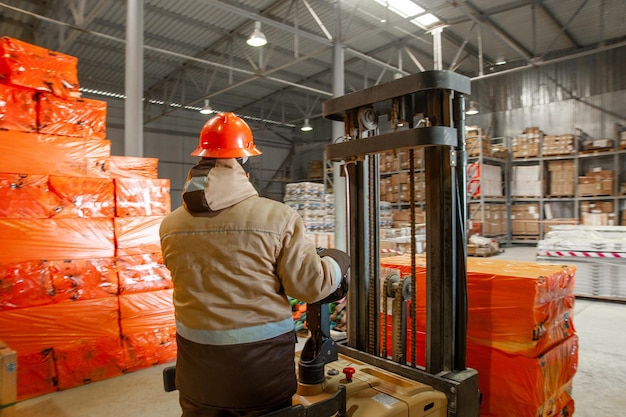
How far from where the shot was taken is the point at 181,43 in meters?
12.8

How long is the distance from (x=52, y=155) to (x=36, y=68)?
2.76ft

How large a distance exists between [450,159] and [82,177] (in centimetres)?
379

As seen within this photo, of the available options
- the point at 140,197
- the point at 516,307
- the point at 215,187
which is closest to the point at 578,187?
the point at 516,307

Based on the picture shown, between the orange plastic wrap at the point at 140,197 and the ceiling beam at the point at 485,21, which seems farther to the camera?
the ceiling beam at the point at 485,21

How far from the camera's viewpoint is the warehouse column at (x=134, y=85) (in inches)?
242

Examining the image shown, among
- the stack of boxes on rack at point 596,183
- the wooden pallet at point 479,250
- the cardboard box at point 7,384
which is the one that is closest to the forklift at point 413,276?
the cardboard box at point 7,384

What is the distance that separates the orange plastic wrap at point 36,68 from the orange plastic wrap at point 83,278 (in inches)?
67.3

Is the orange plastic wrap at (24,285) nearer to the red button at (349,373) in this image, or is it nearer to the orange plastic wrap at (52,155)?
the orange plastic wrap at (52,155)

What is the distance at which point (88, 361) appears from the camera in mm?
4090

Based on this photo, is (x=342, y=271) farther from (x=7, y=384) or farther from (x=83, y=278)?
(x=83, y=278)

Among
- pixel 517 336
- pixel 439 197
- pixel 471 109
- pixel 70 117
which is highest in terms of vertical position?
pixel 471 109

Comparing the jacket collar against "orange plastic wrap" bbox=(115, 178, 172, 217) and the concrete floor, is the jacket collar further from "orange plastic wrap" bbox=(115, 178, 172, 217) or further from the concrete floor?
"orange plastic wrap" bbox=(115, 178, 172, 217)

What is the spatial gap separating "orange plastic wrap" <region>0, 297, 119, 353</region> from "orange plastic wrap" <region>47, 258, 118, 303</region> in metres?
0.07

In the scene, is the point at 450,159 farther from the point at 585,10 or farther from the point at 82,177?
the point at 585,10
